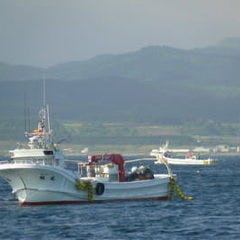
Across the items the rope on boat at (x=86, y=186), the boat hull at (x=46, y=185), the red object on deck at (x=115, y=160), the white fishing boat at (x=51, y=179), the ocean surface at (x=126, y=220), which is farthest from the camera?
the red object on deck at (x=115, y=160)

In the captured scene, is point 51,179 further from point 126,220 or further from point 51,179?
point 126,220

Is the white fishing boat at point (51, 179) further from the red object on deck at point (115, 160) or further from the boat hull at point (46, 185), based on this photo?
the red object on deck at point (115, 160)

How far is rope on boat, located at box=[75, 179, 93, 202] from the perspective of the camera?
111 m

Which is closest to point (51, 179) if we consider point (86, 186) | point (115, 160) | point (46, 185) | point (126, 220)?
point (46, 185)

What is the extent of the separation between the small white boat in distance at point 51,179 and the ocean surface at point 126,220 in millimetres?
1709

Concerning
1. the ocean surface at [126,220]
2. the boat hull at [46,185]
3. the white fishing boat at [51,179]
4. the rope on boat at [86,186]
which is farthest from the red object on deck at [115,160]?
the rope on boat at [86,186]

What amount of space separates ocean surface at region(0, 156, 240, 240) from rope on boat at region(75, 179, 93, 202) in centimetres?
128

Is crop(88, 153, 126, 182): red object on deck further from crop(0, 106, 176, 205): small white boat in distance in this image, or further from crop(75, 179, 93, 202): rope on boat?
crop(75, 179, 93, 202): rope on boat

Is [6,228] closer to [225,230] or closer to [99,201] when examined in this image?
[225,230]

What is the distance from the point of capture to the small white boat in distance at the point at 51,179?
358 ft

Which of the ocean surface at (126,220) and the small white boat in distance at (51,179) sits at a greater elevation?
the small white boat in distance at (51,179)

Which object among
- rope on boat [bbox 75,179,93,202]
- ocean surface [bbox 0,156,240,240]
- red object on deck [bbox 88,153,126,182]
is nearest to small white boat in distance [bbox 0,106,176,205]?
rope on boat [bbox 75,179,93,202]

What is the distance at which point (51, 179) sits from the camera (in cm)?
10969

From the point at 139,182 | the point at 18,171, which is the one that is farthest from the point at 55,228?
the point at 139,182
